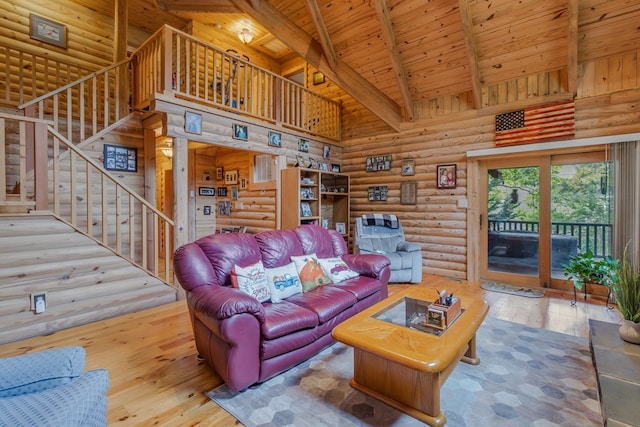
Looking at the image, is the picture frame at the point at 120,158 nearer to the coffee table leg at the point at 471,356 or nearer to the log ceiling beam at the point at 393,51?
the log ceiling beam at the point at 393,51

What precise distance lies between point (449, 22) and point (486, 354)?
3.89 meters

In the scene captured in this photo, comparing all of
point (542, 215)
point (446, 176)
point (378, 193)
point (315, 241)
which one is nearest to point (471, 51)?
point (446, 176)

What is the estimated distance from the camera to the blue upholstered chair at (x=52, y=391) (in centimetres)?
102

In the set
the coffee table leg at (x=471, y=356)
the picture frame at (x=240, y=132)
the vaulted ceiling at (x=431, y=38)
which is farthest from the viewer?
the picture frame at (x=240, y=132)

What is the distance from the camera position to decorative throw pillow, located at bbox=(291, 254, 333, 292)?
2789 mm

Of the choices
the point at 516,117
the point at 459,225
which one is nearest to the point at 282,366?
the point at 459,225

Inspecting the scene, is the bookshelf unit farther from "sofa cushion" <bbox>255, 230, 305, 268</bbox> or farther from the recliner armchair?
"sofa cushion" <bbox>255, 230, 305, 268</bbox>

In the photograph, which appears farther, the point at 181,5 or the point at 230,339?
the point at 181,5

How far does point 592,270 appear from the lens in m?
3.44

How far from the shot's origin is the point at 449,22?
3842 mm

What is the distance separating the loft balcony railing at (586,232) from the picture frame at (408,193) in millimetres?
1629

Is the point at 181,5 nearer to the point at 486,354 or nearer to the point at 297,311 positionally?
the point at 297,311

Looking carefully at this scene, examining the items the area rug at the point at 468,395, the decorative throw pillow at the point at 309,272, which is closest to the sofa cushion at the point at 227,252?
the decorative throw pillow at the point at 309,272

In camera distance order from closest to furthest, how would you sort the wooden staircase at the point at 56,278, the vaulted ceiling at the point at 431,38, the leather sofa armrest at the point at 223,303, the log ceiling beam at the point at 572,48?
1. the leather sofa armrest at the point at 223,303
2. the wooden staircase at the point at 56,278
3. the log ceiling beam at the point at 572,48
4. the vaulted ceiling at the point at 431,38
